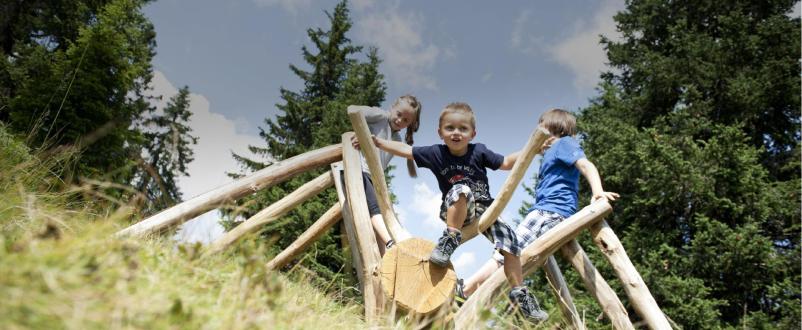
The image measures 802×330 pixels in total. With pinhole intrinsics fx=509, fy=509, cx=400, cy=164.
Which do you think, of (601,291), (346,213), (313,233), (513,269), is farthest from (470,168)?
(313,233)

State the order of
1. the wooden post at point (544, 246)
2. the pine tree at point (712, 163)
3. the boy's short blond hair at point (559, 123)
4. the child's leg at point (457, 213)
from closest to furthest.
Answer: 1. the child's leg at point (457, 213)
2. the wooden post at point (544, 246)
3. the boy's short blond hair at point (559, 123)
4. the pine tree at point (712, 163)

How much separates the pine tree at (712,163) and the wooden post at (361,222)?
22.6ft

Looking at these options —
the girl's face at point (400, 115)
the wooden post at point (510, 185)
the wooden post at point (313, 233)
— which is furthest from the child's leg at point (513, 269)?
the wooden post at point (313, 233)

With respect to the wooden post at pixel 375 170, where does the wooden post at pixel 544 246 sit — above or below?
below

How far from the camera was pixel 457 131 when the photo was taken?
3162 millimetres

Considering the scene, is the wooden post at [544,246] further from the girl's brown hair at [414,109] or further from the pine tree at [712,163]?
the pine tree at [712,163]

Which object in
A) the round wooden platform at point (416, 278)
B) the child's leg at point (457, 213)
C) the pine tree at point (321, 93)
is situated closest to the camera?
the round wooden platform at point (416, 278)

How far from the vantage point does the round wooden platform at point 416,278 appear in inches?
101

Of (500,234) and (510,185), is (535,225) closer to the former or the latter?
(500,234)

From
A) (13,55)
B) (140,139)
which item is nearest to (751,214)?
(140,139)

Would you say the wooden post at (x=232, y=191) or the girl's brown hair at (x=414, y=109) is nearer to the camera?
→ the wooden post at (x=232, y=191)

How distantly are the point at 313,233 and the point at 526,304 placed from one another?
2.53 metres

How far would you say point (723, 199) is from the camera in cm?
884

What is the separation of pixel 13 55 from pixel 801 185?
1609 cm
